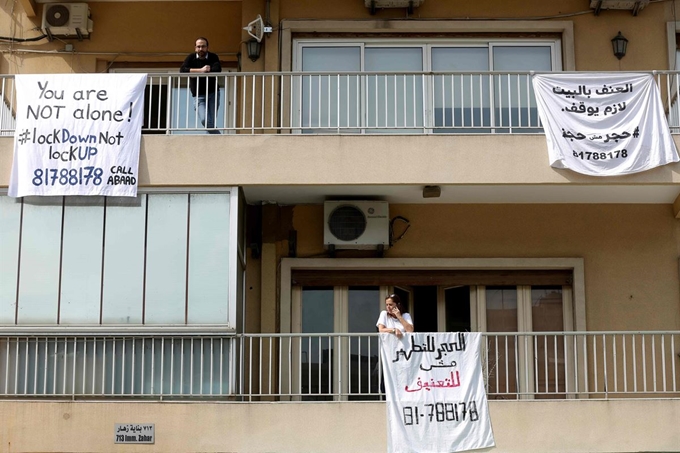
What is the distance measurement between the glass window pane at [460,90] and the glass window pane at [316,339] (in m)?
2.64

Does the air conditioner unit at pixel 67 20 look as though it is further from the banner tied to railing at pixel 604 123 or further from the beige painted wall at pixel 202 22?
the banner tied to railing at pixel 604 123

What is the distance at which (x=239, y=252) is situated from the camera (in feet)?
43.6

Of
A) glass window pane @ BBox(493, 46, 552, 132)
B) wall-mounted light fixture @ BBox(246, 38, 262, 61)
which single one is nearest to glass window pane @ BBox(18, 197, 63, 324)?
wall-mounted light fixture @ BBox(246, 38, 262, 61)

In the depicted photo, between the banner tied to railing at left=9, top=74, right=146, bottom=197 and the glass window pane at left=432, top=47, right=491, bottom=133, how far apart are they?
3.84m

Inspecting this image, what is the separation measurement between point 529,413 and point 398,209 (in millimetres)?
3498

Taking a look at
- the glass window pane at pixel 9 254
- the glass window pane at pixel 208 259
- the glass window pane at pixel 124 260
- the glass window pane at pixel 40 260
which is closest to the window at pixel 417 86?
the glass window pane at pixel 208 259

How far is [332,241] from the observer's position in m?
14.3

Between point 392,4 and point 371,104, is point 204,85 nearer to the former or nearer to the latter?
point 371,104

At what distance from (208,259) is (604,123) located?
4783 mm

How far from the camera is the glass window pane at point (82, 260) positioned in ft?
41.9

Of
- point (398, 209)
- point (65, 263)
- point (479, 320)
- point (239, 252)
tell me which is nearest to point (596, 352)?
point (479, 320)

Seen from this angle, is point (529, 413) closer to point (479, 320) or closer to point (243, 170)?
point (479, 320)

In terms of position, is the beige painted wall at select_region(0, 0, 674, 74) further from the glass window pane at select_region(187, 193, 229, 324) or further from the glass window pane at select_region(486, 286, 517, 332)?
the glass window pane at select_region(486, 286, 517, 332)

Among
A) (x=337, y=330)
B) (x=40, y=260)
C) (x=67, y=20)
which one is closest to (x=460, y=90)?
(x=337, y=330)
